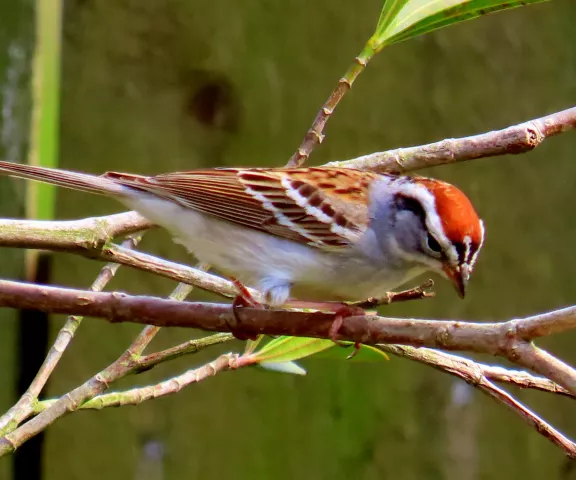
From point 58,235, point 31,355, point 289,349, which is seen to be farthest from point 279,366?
point 31,355

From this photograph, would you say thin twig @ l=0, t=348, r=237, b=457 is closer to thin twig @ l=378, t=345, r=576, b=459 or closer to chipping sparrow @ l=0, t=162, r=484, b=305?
chipping sparrow @ l=0, t=162, r=484, b=305

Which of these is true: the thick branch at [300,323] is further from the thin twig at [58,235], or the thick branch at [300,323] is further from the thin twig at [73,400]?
the thin twig at [73,400]

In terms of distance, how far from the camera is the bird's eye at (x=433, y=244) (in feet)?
3.17

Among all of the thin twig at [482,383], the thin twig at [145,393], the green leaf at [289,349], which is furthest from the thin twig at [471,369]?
the thin twig at [145,393]

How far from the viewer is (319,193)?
1089mm

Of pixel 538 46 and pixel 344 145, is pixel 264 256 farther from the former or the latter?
pixel 538 46

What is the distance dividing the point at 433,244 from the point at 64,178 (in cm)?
50

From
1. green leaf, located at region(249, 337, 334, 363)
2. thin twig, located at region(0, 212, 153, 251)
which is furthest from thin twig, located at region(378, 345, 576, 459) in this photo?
thin twig, located at region(0, 212, 153, 251)

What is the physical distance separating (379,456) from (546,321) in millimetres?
936

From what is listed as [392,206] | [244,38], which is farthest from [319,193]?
[244,38]

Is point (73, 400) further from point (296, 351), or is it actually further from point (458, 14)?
point (458, 14)

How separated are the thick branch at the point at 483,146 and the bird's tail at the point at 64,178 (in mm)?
400

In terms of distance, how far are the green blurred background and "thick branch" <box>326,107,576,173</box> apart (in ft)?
1.30

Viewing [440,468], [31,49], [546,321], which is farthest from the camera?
[440,468]
